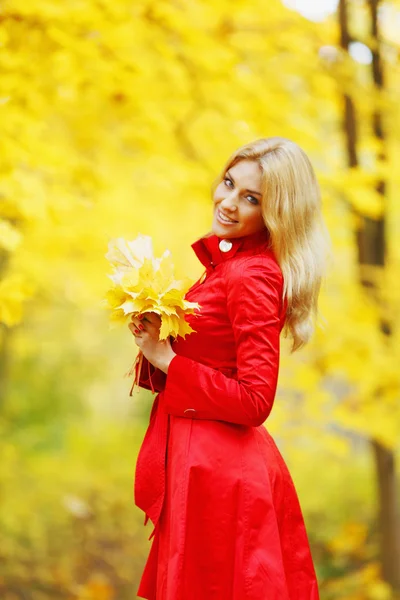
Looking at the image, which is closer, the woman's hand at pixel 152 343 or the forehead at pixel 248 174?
the woman's hand at pixel 152 343

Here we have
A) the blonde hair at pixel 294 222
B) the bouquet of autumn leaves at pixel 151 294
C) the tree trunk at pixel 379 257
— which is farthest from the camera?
the tree trunk at pixel 379 257

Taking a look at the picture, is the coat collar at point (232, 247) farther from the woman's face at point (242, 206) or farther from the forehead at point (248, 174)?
the forehead at point (248, 174)

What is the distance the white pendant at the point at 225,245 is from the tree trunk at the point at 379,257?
2.85 meters

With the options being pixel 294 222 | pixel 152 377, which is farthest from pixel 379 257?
pixel 152 377

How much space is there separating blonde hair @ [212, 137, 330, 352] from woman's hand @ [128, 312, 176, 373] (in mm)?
356

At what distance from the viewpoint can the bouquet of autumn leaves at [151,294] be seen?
6.29 feet

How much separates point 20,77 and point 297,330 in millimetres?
2022

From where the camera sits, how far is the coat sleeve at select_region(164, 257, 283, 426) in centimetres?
192

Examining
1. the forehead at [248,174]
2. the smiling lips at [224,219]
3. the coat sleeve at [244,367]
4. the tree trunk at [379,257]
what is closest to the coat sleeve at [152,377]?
the coat sleeve at [244,367]

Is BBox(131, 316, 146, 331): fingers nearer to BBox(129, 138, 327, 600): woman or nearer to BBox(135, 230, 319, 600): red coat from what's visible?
BBox(129, 138, 327, 600): woman

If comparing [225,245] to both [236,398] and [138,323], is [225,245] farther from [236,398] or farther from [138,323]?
[236,398]

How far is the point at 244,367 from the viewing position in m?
1.93

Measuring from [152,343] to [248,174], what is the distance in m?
0.56

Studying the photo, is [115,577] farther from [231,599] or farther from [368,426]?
[231,599]
